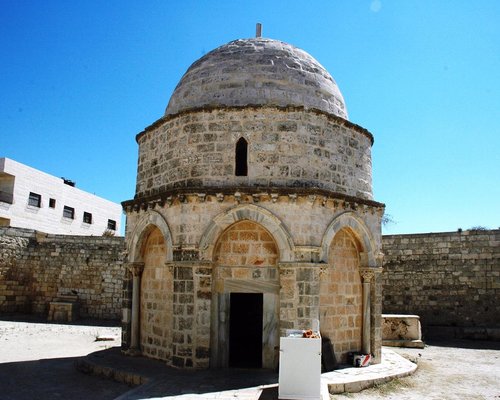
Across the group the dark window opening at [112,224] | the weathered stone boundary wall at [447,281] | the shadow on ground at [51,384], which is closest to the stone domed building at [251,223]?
the shadow on ground at [51,384]

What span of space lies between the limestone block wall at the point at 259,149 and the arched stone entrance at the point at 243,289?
42.0 inches

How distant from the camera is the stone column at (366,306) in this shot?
32.6 ft

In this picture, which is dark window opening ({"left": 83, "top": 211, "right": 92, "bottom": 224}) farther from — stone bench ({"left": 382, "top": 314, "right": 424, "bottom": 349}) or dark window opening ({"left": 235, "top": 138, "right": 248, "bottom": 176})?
dark window opening ({"left": 235, "top": 138, "right": 248, "bottom": 176})

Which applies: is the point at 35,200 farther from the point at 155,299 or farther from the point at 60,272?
the point at 155,299

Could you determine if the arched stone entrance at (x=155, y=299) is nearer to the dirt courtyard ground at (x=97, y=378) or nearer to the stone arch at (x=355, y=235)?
the dirt courtyard ground at (x=97, y=378)

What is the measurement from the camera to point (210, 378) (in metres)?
7.91

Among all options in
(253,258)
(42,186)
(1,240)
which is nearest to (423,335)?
(253,258)

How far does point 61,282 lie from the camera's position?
20.1 metres

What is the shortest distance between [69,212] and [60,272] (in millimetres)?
14329

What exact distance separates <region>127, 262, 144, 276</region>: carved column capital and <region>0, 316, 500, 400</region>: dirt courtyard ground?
2.34 meters

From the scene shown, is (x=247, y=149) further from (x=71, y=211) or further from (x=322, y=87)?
(x=71, y=211)

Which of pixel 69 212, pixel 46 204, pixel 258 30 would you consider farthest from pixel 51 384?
Answer: pixel 69 212

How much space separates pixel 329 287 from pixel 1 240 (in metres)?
16.0

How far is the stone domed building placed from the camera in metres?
8.69
